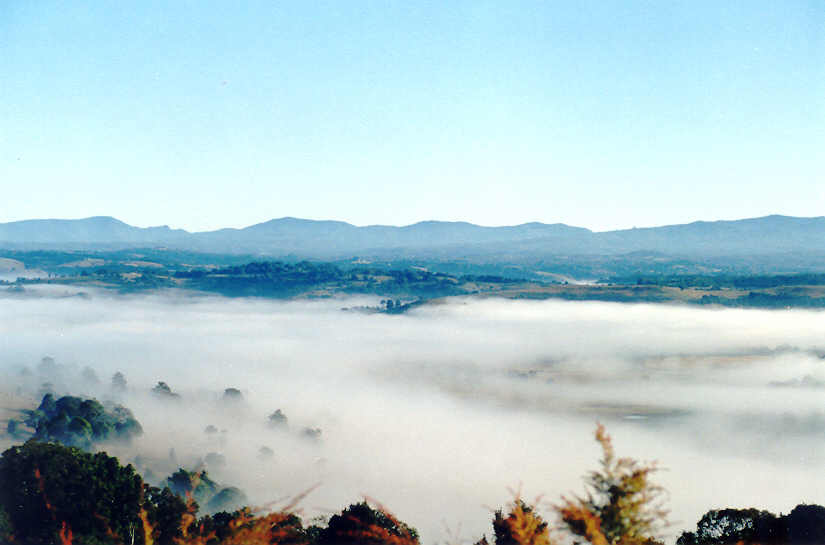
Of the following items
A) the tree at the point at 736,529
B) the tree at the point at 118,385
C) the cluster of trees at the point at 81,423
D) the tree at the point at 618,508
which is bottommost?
the tree at the point at 118,385

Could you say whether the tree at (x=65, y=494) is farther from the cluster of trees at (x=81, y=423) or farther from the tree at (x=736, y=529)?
the cluster of trees at (x=81, y=423)

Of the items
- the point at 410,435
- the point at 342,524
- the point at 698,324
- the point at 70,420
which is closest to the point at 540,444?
the point at 410,435

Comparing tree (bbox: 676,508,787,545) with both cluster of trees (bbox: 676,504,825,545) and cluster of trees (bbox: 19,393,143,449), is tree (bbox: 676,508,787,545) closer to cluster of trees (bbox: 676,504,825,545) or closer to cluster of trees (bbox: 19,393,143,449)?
cluster of trees (bbox: 676,504,825,545)

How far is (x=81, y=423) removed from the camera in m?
79.2

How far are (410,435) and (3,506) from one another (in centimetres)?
7701

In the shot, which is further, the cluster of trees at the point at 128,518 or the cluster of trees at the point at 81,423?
the cluster of trees at the point at 81,423

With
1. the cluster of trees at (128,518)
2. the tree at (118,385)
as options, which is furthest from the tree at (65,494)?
the tree at (118,385)

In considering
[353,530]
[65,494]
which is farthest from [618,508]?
[65,494]

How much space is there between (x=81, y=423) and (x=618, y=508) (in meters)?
79.0

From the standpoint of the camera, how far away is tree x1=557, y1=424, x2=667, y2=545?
12023mm

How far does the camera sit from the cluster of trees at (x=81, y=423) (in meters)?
78.4

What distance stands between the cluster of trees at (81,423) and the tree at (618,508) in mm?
76976

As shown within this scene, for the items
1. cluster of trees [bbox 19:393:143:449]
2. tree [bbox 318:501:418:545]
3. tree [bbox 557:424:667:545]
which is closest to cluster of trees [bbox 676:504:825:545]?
tree [bbox 318:501:418:545]

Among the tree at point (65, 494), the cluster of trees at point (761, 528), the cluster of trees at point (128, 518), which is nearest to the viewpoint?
the cluster of trees at point (128, 518)
